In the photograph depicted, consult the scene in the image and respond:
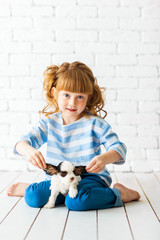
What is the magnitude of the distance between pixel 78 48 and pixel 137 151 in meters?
0.74

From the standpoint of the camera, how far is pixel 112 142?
1357mm

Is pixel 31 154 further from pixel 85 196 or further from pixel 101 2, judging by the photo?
pixel 101 2

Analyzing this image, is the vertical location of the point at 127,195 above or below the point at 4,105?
below

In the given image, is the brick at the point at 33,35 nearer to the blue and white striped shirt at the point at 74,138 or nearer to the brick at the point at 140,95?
the brick at the point at 140,95

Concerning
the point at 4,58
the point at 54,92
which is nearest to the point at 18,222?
the point at 54,92

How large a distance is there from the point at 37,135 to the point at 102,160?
357 mm

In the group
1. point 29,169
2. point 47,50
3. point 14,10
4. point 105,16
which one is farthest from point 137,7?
point 29,169

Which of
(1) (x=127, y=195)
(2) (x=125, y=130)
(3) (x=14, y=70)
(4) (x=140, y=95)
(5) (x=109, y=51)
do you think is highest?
(5) (x=109, y=51)

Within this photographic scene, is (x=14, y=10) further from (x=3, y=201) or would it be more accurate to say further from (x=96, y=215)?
(x=96, y=215)

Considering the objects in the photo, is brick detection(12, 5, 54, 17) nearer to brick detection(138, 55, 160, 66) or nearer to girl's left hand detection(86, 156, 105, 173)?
brick detection(138, 55, 160, 66)

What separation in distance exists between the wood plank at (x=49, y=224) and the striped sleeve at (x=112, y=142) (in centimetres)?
30

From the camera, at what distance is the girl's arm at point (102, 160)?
1.18 meters

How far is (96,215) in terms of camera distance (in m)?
1.16

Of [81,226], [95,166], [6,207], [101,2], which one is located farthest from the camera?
[101,2]
